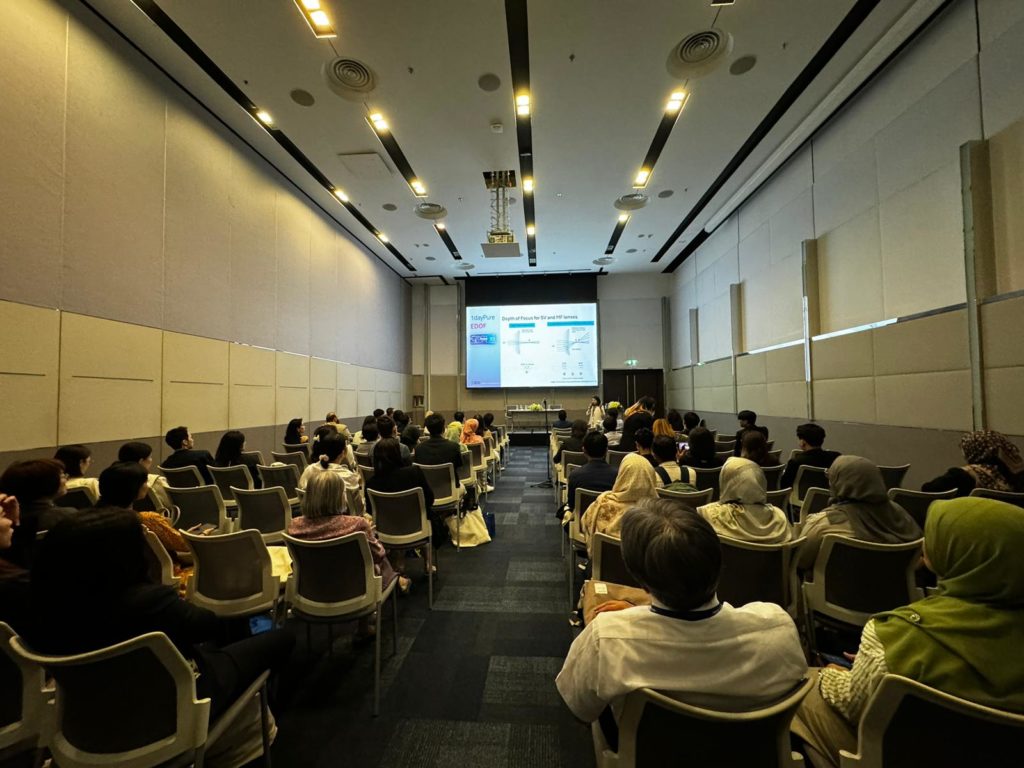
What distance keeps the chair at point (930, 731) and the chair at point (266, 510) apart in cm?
311

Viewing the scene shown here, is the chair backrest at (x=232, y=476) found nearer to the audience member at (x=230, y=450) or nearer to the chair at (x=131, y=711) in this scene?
the audience member at (x=230, y=450)

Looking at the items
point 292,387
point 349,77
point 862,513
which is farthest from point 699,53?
point 292,387

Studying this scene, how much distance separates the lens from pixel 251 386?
21.0ft

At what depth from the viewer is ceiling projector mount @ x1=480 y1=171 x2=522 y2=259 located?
714 cm

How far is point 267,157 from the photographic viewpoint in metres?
6.65

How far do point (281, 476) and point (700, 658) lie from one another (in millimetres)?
3967

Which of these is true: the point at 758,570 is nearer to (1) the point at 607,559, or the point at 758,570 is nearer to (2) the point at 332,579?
(1) the point at 607,559

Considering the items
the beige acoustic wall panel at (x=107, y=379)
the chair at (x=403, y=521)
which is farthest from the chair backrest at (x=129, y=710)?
the beige acoustic wall panel at (x=107, y=379)

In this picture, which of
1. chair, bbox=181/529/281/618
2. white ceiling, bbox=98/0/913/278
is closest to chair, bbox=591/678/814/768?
chair, bbox=181/529/281/618

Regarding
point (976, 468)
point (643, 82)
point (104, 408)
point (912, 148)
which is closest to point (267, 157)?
point (104, 408)

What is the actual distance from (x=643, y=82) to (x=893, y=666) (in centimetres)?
586

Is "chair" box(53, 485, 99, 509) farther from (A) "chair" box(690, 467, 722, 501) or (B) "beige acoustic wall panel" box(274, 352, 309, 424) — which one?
(B) "beige acoustic wall panel" box(274, 352, 309, 424)

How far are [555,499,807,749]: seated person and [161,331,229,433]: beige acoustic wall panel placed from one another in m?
5.81

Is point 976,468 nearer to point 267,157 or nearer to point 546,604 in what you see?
point 546,604
